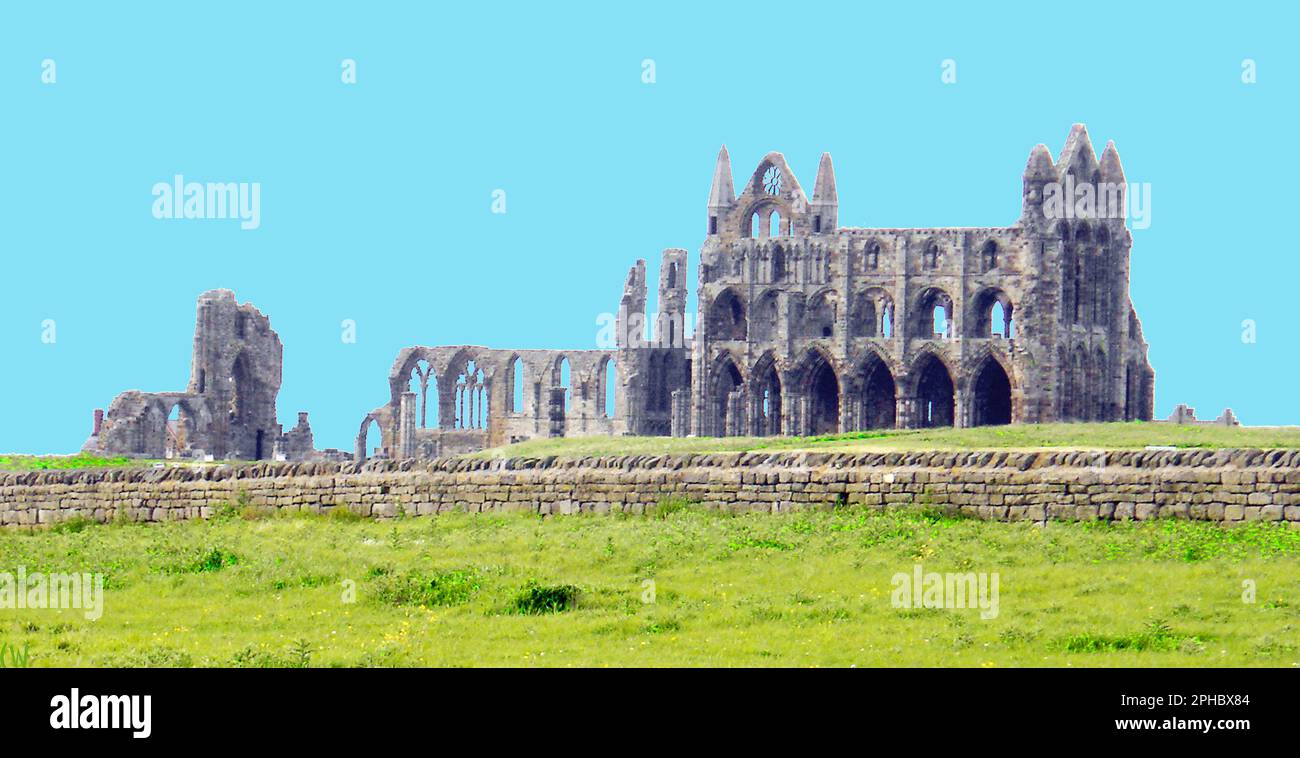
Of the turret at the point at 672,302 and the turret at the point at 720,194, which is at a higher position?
the turret at the point at 720,194

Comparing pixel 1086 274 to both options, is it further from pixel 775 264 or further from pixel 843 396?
pixel 775 264

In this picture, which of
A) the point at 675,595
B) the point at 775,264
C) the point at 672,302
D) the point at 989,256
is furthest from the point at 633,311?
the point at 675,595

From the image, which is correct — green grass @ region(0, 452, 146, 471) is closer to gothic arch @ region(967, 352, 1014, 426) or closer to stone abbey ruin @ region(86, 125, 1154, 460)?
stone abbey ruin @ region(86, 125, 1154, 460)

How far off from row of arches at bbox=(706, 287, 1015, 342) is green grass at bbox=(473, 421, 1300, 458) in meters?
18.3

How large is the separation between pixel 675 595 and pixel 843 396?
6901 cm

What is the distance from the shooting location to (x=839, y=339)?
9656 centimetres

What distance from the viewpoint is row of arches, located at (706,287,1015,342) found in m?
94.1

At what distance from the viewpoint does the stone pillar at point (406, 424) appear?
113 meters

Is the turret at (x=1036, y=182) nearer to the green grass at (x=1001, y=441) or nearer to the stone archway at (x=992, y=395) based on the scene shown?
the stone archway at (x=992, y=395)

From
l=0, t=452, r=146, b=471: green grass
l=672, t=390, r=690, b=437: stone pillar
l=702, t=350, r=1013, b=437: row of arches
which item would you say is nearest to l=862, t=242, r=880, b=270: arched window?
l=702, t=350, r=1013, b=437: row of arches

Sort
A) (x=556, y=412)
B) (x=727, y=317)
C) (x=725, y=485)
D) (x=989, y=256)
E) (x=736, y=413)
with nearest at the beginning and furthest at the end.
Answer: (x=725, y=485) → (x=989, y=256) → (x=736, y=413) → (x=727, y=317) → (x=556, y=412)

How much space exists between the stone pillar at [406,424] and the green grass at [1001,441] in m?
35.2

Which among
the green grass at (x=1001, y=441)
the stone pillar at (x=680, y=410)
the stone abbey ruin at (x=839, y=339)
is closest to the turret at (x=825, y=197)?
the stone abbey ruin at (x=839, y=339)
